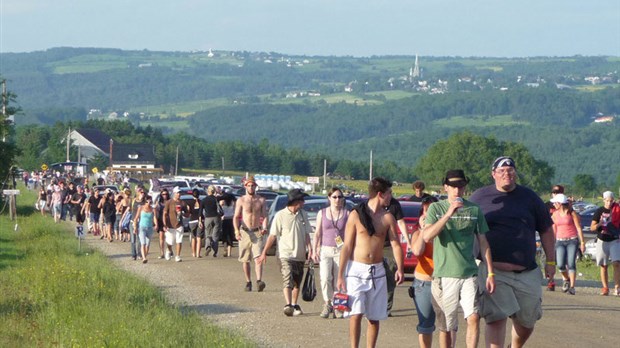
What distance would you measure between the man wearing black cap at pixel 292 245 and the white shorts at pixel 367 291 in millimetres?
4427

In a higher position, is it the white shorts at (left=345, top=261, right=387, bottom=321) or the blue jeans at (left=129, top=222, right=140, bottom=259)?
the white shorts at (left=345, top=261, right=387, bottom=321)

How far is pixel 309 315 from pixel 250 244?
337cm

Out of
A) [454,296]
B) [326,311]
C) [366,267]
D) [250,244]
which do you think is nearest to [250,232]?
[250,244]

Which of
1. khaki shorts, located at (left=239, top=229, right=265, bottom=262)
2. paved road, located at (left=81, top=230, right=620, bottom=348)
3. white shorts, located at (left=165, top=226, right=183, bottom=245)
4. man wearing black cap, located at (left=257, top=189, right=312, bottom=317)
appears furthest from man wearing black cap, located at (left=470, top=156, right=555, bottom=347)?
white shorts, located at (left=165, top=226, right=183, bottom=245)

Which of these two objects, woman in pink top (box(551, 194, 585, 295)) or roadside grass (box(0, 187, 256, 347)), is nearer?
roadside grass (box(0, 187, 256, 347))

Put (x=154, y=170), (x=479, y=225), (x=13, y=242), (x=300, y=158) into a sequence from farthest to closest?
1. (x=300, y=158)
2. (x=154, y=170)
3. (x=13, y=242)
4. (x=479, y=225)

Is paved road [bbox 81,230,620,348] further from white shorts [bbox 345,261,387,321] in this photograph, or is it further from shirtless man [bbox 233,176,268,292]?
white shorts [bbox 345,261,387,321]

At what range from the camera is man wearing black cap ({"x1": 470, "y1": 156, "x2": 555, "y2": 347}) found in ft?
37.5

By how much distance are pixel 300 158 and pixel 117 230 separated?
13620 centimetres

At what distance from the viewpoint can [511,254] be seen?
11438 millimetres

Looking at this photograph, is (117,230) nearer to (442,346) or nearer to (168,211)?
(168,211)

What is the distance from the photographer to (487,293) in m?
11.5

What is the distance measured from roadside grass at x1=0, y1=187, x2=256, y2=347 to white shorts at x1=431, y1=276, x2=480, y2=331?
1968 millimetres

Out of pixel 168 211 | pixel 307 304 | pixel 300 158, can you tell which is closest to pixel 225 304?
pixel 307 304
